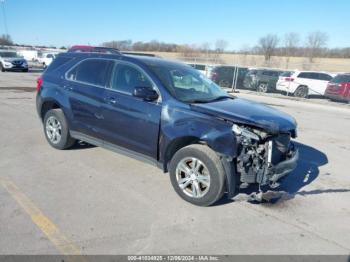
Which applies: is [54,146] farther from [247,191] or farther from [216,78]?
[216,78]

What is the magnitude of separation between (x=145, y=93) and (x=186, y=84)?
88cm

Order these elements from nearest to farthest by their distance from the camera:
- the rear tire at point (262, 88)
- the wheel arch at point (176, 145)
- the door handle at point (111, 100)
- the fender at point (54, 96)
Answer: the wheel arch at point (176, 145), the door handle at point (111, 100), the fender at point (54, 96), the rear tire at point (262, 88)

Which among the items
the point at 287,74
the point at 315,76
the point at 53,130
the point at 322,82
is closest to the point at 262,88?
the point at 287,74

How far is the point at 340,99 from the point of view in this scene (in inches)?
745

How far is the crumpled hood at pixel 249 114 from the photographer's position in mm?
4527

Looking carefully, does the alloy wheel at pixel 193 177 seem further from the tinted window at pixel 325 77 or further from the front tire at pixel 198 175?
the tinted window at pixel 325 77

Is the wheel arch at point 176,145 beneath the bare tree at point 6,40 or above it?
above

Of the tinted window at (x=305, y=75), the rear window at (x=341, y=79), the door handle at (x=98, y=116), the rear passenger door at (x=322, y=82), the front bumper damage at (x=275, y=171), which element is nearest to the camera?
the front bumper damage at (x=275, y=171)

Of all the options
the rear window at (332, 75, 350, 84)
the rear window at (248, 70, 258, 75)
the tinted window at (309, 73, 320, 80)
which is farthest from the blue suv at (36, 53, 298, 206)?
the rear window at (248, 70, 258, 75)

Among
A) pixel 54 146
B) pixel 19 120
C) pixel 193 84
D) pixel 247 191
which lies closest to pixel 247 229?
pixel 247 191

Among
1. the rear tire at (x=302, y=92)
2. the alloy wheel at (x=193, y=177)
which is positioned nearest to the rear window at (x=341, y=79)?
the rear tire at (x=302, y=92)

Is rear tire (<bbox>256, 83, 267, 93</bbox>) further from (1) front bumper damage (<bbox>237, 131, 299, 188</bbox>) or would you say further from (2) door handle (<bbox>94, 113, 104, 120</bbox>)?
(1) front bumper damage (<bbox>237, 131, 299, 188</bbox>)

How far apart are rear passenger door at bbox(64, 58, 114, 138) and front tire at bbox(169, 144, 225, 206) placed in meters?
1.69

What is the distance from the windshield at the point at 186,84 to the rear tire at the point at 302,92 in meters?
16.8
